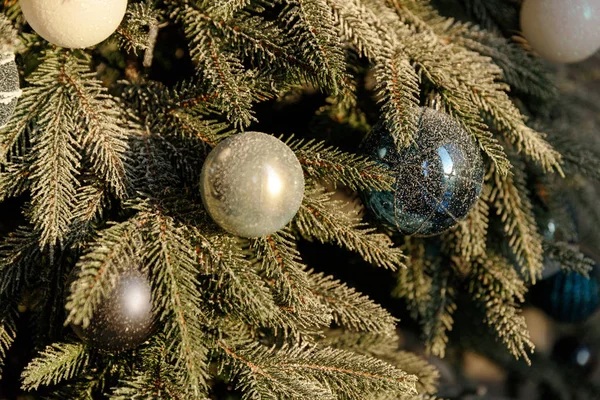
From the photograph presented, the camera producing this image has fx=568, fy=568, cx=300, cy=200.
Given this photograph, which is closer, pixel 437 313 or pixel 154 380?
pixel 154 380

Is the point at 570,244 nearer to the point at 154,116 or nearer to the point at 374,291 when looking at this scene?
the point at 374,291

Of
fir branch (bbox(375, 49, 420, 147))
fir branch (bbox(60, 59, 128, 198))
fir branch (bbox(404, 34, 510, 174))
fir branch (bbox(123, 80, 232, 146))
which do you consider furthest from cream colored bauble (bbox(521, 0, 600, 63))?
fir branch (bbox(60, 59, 128, 198))

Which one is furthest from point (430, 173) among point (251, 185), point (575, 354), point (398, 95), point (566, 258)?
point (575, 354)

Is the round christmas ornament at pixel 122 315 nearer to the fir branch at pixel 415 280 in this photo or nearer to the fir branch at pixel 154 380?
the fir branch at pixel 154 380

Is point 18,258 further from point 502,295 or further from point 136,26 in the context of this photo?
point 502,295

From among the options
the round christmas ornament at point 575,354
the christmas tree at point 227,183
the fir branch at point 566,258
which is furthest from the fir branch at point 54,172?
the round christmas ornament at point 575,354

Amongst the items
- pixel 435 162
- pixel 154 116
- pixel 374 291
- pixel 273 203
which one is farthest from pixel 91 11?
pixel 374 291
